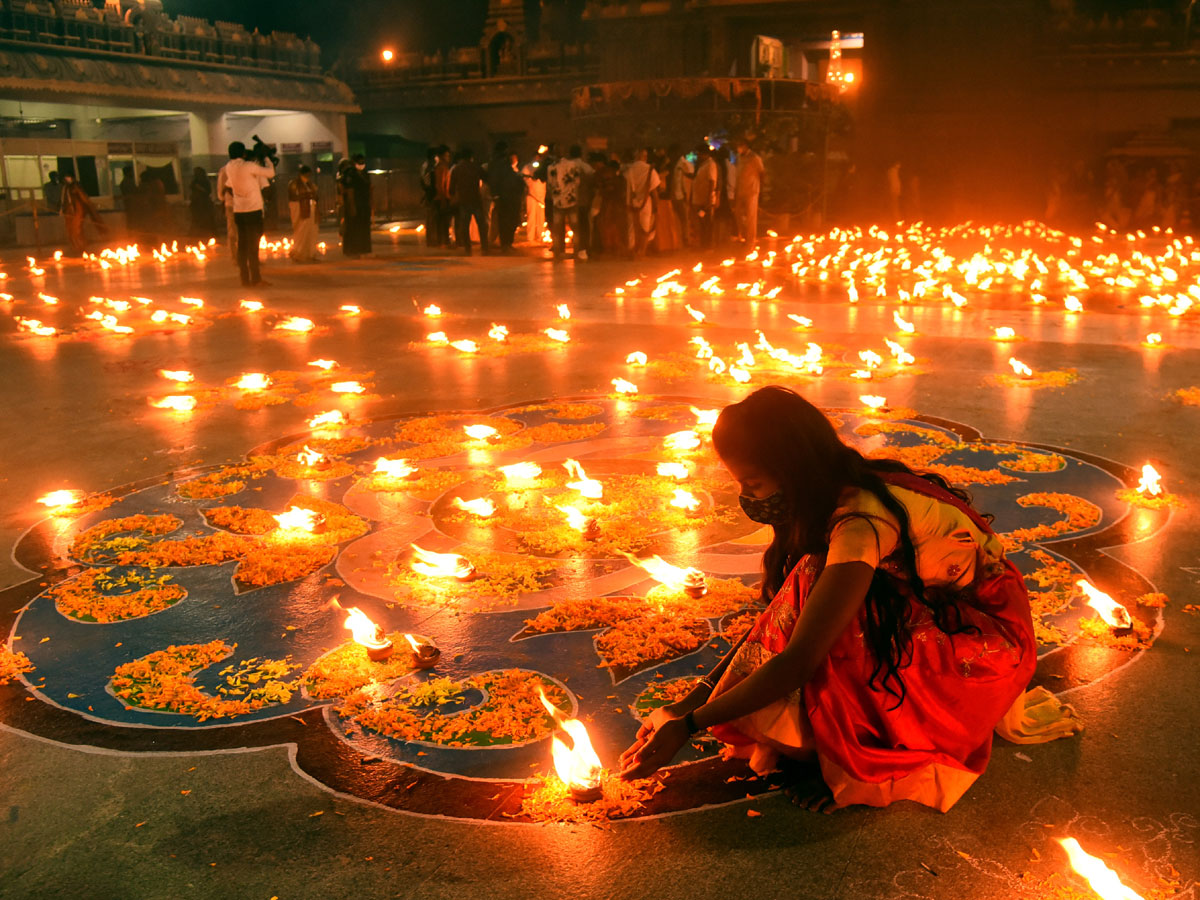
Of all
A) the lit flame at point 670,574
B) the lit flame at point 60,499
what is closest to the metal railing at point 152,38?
the lit flame at point 60,499

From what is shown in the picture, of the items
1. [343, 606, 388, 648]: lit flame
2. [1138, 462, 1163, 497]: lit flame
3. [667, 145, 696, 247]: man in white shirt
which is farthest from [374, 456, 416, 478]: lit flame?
[667, 145, 696, 247]: man in white shirt

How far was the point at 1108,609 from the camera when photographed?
377 cm

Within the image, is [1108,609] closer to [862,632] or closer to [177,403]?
[862,632]

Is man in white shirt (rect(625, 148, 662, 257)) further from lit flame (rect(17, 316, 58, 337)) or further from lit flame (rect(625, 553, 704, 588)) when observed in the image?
lit flame (rect(625, 553, 704, 588))

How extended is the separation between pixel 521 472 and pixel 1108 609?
312cm

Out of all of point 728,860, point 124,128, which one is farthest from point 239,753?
point 124,128

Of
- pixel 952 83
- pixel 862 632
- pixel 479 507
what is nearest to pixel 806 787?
pixel 862 632

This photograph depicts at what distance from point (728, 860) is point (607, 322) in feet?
29.9

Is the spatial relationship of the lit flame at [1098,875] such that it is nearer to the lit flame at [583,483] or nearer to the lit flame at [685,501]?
the lit flame at [685,501]

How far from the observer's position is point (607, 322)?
37.4ft

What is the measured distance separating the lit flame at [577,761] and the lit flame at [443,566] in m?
1.51

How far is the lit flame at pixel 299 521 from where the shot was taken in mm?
5000

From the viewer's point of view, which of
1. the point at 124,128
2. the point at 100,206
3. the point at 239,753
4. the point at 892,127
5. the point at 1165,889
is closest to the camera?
the point at 1165,889

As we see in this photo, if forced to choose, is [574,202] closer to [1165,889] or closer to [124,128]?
[1165,889]
